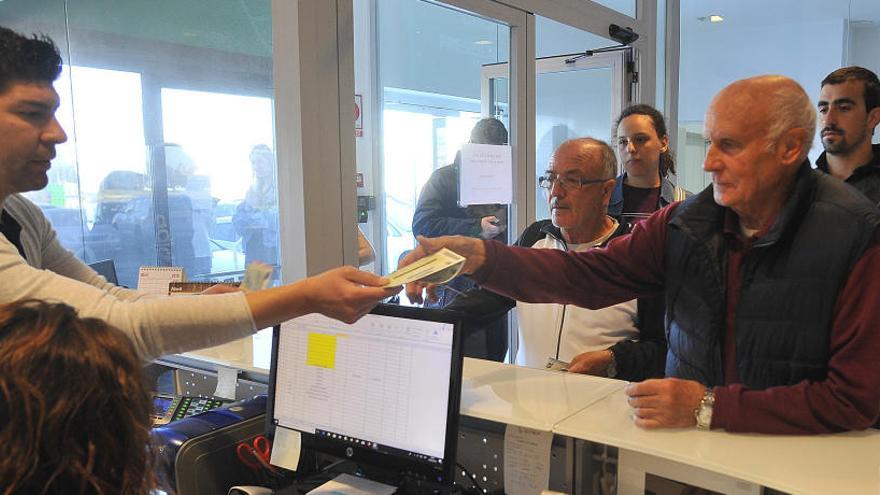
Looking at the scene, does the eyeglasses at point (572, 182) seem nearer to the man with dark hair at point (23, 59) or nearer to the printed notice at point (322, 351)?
the printed notice at point (322, 351)

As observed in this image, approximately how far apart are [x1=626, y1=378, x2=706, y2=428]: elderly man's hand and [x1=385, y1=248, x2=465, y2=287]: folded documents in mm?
420

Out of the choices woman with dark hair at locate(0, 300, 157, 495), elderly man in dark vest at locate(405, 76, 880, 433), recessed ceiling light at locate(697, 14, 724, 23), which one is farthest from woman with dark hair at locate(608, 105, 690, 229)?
recessed ceiling light at locate(697, 14, 724, 23)

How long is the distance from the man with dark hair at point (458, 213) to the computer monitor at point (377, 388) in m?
1.31

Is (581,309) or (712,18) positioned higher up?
(712,18)

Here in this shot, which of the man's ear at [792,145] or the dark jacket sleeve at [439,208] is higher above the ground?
the man's ear at [792,145]

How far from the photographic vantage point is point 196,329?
112 cm

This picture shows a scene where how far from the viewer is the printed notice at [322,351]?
1371 mm

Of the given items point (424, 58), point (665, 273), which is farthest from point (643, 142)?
point (665, 273)

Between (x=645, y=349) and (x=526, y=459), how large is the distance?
729 millimetres

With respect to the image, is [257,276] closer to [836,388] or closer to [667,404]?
[667,404]

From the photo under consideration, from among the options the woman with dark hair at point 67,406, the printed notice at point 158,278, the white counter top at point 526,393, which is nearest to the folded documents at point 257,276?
the printed notice at point 158,278

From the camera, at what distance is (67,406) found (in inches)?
27.2

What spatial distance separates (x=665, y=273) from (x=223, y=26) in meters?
2.00

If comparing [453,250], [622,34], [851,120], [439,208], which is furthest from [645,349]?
[622,34]
